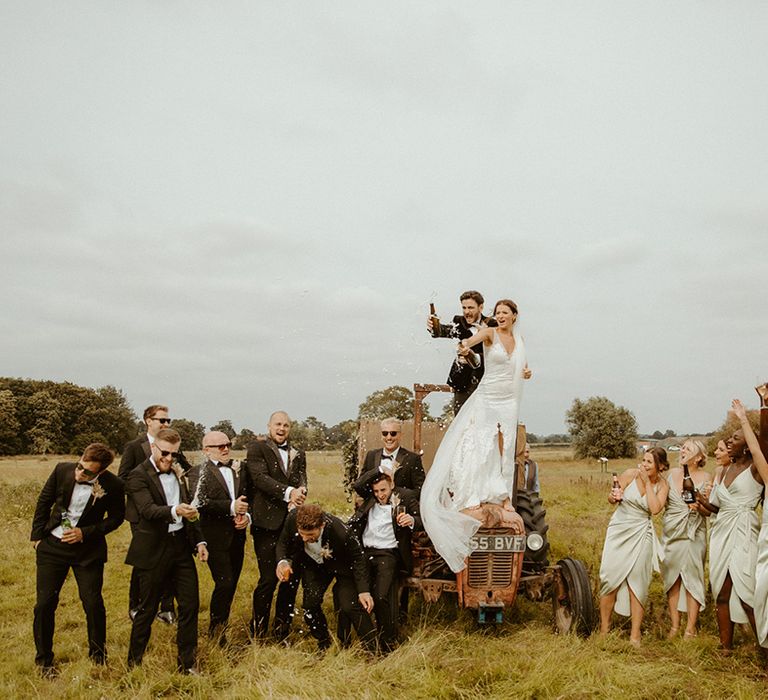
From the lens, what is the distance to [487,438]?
23.1 feet

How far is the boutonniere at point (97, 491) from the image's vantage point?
20.0ft

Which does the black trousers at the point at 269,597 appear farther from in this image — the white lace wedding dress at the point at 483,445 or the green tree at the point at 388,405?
the green tree at the point at 388,405

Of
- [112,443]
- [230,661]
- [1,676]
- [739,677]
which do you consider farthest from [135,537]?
[112,443]

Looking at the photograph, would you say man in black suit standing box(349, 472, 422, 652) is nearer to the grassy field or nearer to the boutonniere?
the grassy field

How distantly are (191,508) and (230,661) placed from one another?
4.73 ft

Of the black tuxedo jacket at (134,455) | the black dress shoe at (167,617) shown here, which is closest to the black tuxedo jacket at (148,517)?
the black tuxedo jacket at (134,455)

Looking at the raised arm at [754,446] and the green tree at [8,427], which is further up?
the raised arm at [754,446]

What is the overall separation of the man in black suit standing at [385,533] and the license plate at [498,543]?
671mm

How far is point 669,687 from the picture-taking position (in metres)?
5.55

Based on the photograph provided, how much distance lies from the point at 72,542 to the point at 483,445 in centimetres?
406

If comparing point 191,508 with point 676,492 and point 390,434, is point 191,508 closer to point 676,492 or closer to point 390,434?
point 390,434

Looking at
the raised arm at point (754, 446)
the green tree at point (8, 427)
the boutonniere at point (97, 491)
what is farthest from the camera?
the green tree at point (8, 427)

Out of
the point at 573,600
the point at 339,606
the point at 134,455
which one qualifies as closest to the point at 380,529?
the point at 339,606

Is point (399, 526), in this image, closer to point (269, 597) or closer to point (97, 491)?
point (269, 597)
